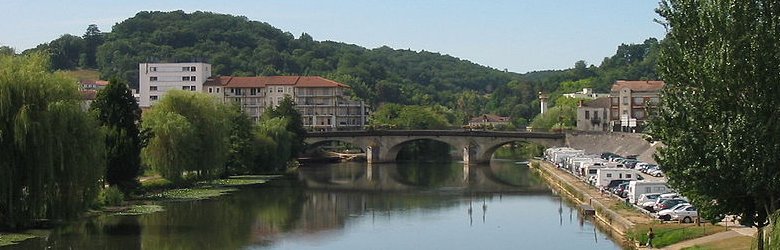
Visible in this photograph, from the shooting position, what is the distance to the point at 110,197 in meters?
59.1

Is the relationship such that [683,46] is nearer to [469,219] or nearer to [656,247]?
[656,247]

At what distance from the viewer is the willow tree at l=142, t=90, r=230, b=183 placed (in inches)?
2781

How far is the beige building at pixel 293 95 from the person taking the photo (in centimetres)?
15312

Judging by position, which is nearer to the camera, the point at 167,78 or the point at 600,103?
the point at 600,103

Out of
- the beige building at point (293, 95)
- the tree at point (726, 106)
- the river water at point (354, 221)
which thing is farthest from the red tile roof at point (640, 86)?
the tree at point (726, 106)

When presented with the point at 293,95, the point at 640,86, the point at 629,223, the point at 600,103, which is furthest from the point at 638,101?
the point at 629,223

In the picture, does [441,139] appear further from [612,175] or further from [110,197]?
[110,197]

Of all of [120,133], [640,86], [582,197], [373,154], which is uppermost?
[640,86]

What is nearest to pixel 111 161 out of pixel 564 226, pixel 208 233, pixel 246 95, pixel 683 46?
pixel 208 233

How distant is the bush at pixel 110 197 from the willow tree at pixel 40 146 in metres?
8.88

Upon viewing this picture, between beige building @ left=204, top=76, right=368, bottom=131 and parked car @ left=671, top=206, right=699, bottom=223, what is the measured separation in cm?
10611

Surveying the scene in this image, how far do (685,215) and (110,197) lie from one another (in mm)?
29938

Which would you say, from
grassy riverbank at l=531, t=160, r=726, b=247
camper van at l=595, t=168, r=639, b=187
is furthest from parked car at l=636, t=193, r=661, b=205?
camper van at l=595, t=168, r=639, b=187

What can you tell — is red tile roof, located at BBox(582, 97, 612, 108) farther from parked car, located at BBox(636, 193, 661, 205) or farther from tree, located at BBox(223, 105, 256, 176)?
parked car, located at BBox(636, 193, 661, 205)
